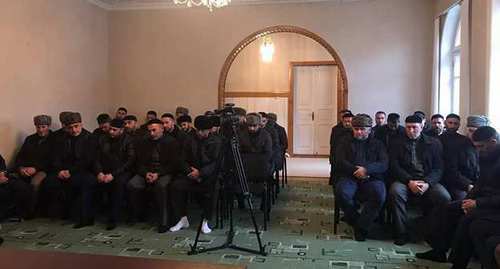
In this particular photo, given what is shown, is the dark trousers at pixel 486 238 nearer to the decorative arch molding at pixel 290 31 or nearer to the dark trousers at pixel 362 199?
the dark trousers at pixel 362 199

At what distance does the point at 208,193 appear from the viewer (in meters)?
5.00

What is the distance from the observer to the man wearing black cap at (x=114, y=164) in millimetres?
5195

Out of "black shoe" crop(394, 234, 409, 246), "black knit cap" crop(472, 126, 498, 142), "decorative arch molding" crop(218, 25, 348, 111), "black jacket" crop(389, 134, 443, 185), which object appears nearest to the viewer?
"black knit cap" crop(472, 126, 498, 142)

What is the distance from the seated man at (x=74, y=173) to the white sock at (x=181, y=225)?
3.29ft

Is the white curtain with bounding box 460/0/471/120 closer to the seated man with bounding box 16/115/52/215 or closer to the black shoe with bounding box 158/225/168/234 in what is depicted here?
the black shoe with bounding box 158/225/168/234

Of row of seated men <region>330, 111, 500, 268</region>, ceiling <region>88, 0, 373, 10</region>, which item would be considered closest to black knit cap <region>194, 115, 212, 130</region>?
row of seated men <region>330, 111, 500, 268</region>

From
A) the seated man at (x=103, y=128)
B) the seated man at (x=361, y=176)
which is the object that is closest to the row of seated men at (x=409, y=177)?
the seated man at (x=361, y=176)

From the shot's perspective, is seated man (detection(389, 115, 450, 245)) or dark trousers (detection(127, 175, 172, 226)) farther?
dark trousers (detection(127, 175, 172, 226))

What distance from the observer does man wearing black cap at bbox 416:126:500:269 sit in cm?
338

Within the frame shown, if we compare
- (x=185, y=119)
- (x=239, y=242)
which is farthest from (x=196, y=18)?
(x=239, y=242)

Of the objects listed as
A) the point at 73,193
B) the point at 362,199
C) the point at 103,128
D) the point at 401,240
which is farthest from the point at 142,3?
the point at 401,240

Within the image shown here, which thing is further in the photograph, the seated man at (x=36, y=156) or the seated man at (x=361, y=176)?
the seated man at (x=36, y=156)

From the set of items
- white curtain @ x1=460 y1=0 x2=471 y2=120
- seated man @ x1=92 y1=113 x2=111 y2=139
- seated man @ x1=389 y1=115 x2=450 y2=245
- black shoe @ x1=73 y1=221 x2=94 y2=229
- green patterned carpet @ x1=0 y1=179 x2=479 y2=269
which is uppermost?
white curtain @ x1=460 y1=0 x2=471 y2=120

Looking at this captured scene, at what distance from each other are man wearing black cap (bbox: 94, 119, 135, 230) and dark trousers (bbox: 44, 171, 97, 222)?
0.15 metres
